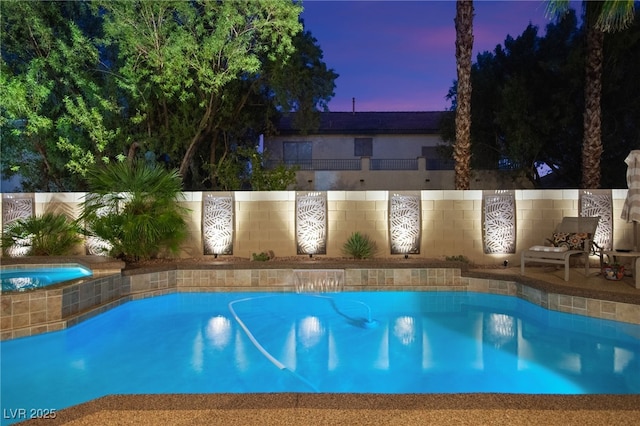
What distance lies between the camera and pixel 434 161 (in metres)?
19.8

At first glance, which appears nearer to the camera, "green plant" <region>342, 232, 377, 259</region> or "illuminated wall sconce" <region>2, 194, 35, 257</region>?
"green plant" <region>342, 232, 377, 259</region>

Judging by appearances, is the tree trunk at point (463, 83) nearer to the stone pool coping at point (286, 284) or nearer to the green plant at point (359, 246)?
the green plant at point (359, 246)

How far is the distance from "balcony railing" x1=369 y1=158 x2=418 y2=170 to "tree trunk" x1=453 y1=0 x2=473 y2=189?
32.0ft

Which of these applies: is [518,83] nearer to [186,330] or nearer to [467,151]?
[467,151]

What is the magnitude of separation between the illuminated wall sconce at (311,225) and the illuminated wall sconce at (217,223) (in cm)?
160

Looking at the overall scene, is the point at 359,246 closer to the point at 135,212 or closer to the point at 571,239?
the point at 571,239

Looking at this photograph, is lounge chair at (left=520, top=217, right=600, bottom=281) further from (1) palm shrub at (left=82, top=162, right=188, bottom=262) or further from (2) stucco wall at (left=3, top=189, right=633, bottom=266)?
(1) palm shrub at (left=82, top=162, right=188, bottom=262)

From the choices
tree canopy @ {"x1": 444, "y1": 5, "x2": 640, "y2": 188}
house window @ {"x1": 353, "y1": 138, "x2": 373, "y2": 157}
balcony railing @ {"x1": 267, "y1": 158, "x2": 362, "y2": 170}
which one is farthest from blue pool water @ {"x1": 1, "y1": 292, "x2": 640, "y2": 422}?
house window @ {"x1": 353, "y1": 138, "x2": 373, "y2": 157}

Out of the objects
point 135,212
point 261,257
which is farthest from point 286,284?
point 135,212

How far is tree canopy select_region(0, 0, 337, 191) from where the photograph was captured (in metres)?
10.4

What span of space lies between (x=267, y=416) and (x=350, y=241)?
23.6 ft

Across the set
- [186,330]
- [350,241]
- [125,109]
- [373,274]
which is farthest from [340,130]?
[186,330]

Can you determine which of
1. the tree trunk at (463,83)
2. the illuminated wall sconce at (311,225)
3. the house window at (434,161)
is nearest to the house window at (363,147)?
the house window at (434,161)

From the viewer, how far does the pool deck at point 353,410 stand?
8.68ft
